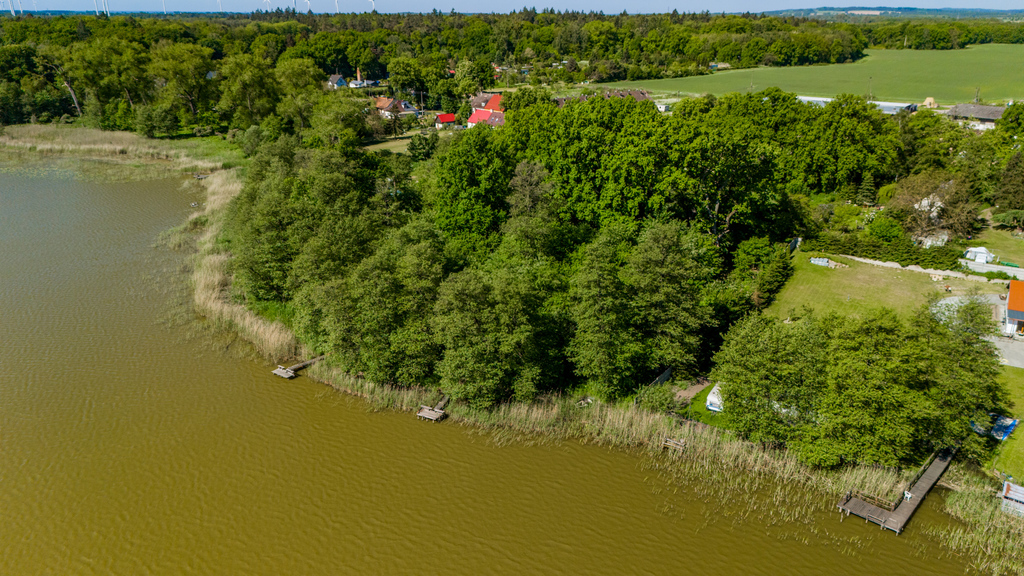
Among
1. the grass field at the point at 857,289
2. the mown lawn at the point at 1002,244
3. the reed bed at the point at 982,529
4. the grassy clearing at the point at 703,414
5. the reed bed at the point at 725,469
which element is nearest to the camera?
the reed bed at the point at 982,529

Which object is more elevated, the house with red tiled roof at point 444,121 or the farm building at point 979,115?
the farm building at point 979,115

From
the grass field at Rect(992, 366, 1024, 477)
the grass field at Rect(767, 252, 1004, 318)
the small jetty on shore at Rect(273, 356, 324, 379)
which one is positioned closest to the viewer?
the grass field at Rect(992, 366, 1024, 477)

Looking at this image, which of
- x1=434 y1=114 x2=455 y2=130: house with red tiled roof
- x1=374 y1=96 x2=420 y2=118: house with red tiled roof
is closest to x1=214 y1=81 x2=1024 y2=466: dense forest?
x1=374 y1=96 x2=420 y2=118: house with red tiled roof

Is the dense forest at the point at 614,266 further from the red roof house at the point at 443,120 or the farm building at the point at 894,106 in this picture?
the farm building at the point at 894,106

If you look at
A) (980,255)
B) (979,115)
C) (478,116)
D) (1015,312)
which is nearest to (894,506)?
(1015,312)

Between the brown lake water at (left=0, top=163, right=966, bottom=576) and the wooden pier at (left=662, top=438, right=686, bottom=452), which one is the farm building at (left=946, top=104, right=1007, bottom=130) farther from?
the brown lake water at (left=0, top=163, right=966, bottom=576)

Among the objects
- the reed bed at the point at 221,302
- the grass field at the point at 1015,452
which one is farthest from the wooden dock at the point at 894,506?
the reed bed at the point at 221,302
